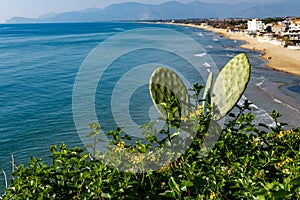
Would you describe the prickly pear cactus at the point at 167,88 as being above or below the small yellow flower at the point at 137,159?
above

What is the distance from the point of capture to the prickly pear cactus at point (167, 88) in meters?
3.54

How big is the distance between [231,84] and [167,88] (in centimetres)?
73

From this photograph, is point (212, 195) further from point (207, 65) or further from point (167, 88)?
point (207, 65)

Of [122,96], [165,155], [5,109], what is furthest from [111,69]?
[165,155]

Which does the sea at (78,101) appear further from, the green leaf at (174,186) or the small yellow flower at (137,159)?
the green leaf at (174,186)

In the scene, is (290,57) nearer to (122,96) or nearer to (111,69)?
(111,69)

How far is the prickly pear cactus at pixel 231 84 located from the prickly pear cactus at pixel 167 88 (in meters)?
Answer: 0.33

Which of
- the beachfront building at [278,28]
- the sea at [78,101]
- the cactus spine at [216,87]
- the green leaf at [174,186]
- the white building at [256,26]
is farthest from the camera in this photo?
the white building at [256,26]

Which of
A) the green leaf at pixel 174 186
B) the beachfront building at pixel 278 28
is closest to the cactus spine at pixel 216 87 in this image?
the green leaf at pixel 174 186

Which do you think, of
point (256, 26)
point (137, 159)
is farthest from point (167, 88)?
point (256, 26)

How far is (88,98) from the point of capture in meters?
20.9

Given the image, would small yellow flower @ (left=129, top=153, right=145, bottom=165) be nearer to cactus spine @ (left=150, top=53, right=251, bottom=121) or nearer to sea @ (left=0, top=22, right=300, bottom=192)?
cactus spine @ (left=150, top=53, right=251, bottom=121)

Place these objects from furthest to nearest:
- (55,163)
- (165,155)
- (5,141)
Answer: (5,141) → (165,155) → (55,163)

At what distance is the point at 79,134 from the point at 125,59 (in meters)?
24.7
